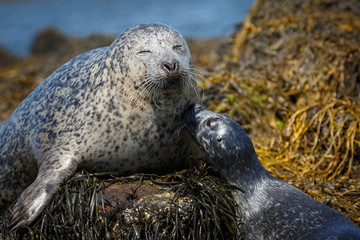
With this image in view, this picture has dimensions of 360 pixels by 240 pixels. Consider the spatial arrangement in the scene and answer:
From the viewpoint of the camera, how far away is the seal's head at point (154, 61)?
3172mm

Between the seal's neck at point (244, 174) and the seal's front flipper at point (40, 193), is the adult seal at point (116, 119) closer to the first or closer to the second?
the seal's front flipper at point (40, 193)

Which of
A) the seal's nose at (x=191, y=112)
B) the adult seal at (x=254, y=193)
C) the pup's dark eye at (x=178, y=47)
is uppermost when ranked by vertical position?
the pup's dark eye at (x=178, y=47)

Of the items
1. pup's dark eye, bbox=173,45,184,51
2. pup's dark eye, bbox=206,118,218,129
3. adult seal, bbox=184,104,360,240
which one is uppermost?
pup's dark eye, bbox=173,45,184,51

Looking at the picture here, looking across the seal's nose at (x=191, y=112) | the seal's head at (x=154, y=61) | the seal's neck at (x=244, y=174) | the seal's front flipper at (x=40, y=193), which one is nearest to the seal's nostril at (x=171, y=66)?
the seal's head at (x=154, y=61)

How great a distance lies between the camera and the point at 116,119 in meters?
3.39

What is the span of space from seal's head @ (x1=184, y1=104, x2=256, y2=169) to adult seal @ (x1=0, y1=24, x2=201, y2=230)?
9.4 inches

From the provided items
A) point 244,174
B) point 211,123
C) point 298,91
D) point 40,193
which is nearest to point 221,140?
point 211,123

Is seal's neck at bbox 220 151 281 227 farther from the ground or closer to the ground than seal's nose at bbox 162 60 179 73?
closer to the ground

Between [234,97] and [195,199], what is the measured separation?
255 centimetres

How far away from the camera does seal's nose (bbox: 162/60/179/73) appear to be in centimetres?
312

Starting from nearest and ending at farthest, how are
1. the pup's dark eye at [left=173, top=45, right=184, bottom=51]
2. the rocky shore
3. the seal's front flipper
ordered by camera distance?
1. the seal's front flipper
2. the pup's dark eye at [left=173, top=45, right=184, bottom=51]
3. the rocky shore

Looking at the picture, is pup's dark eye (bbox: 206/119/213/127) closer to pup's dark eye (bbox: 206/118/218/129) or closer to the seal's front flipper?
pup's dark eye (bbox: 206/118/218/129)

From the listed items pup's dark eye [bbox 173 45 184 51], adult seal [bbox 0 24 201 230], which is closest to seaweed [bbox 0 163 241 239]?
adult seal [bbox 0 24 201 230]

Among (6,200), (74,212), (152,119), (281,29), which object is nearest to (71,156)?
(74,212)
